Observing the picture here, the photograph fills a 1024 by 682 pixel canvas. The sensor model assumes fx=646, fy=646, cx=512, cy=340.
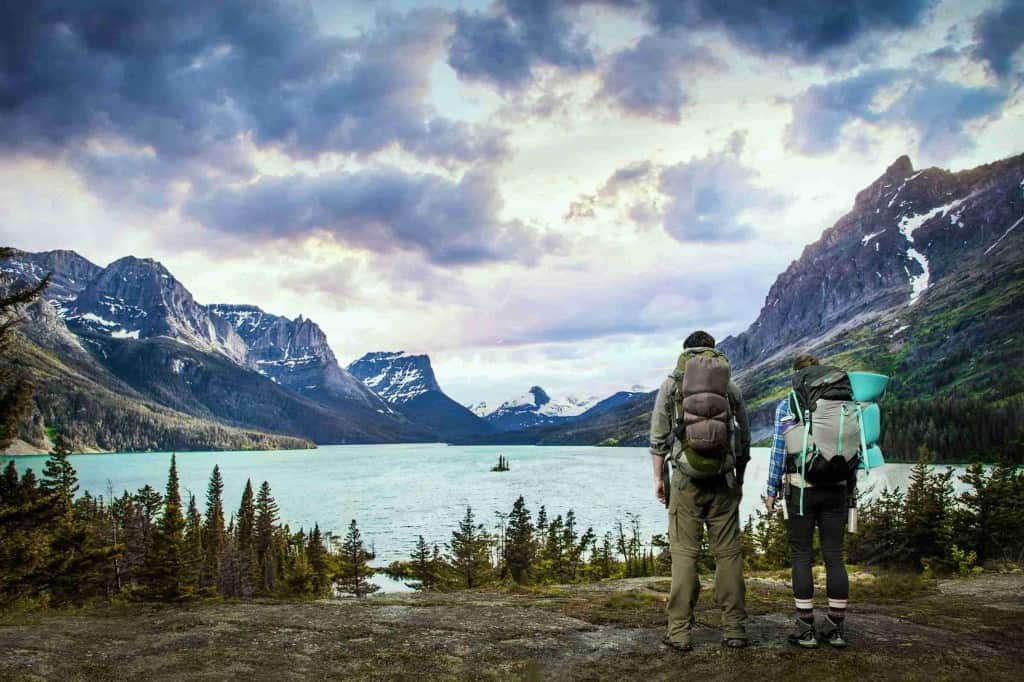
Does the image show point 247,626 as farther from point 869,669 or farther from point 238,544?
point 238,544

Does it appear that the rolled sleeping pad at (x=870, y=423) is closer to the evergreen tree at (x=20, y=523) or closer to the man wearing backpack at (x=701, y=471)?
the man wearing backpack at (x=701, y=471)

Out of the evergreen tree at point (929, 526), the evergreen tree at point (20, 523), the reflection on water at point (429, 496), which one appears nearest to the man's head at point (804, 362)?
the evergreen tree at point (929, 526)

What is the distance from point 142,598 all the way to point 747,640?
153 ft

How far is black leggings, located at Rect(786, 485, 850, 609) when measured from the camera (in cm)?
769

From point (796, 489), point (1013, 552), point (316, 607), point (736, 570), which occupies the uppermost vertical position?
point (796, 489)

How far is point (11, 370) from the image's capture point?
1556cm

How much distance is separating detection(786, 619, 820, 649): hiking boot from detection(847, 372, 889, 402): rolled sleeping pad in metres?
2.75

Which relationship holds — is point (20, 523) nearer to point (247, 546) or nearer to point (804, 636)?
point (804, 636)

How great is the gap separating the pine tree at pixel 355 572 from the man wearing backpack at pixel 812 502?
52.6 meters

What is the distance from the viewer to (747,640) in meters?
7.35

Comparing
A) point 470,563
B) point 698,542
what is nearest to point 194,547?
point 470,563

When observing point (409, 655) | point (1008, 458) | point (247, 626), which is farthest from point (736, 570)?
point (1008, 458)

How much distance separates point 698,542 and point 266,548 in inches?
3285

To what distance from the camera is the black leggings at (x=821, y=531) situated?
7691 mm
